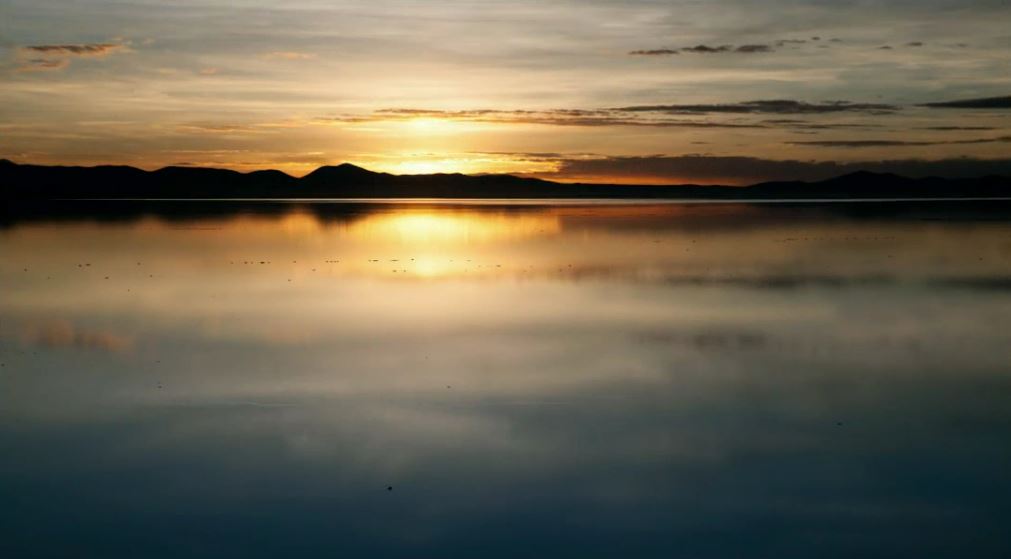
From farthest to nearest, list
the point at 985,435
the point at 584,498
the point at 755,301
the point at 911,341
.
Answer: the point at 755,301
the point at 911,341
the point at 985,435
the point at 584,498

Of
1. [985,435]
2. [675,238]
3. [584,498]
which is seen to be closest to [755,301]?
[985,435]

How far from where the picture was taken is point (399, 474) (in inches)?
228

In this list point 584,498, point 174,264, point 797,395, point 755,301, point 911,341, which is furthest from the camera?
point 174,264

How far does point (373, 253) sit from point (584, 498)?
16652mm

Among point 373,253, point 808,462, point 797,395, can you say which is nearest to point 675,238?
point 373,253

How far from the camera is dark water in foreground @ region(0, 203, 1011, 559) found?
4992 millimetres

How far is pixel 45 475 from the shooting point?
228 inches

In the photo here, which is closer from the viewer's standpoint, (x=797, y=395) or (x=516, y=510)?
(x=516, y=510)

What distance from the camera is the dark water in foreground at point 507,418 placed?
4992 millimetres

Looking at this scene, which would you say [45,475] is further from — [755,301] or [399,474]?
[755,301]

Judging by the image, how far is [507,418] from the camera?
6996 mm

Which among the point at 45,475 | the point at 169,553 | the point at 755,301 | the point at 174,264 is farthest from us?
the point at 174,264

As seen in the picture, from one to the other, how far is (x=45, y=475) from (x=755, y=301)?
9432 millimetres

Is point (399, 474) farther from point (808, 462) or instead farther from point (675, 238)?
point (675, 238)
